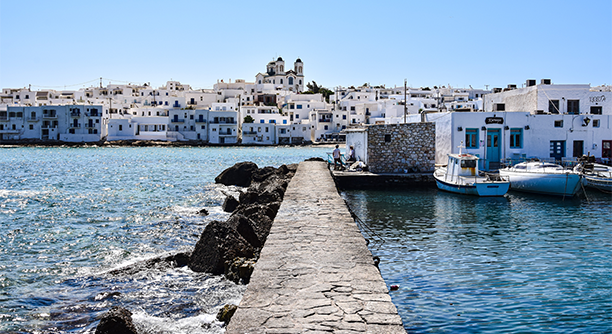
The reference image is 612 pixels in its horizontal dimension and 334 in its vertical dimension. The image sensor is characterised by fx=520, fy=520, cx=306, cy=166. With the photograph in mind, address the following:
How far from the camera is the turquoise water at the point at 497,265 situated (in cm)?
885

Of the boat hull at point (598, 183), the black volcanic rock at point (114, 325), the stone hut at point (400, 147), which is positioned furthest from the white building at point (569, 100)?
the black volcanic rock at point (114, 325)

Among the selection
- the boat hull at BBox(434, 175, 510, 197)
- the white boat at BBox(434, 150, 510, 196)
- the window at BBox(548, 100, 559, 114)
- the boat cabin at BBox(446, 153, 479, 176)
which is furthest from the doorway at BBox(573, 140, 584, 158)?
the boat hull at BBox(434, 175, 510, 197)

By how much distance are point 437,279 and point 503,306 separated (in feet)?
5.69

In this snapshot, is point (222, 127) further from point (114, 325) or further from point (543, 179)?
point (114, 325)

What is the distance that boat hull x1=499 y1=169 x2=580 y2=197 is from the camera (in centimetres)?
2450

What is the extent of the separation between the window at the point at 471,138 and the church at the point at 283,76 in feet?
383

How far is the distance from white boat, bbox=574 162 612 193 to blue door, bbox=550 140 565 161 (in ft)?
16.0

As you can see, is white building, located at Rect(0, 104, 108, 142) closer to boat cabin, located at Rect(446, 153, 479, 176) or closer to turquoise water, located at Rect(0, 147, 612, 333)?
turquoise water, located at Rect(0, 147, 612, 333)

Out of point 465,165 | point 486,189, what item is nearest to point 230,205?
point 465,165

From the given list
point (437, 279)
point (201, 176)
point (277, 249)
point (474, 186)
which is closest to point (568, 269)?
point (437, 279)

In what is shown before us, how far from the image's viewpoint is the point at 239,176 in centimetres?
3453

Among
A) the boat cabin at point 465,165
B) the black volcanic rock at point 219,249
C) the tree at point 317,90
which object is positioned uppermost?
the tree at point 317,90

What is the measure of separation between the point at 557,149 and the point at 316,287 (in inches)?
1210

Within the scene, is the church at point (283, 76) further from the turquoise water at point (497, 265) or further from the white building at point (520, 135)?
the turquoise water at point (497, 265)
